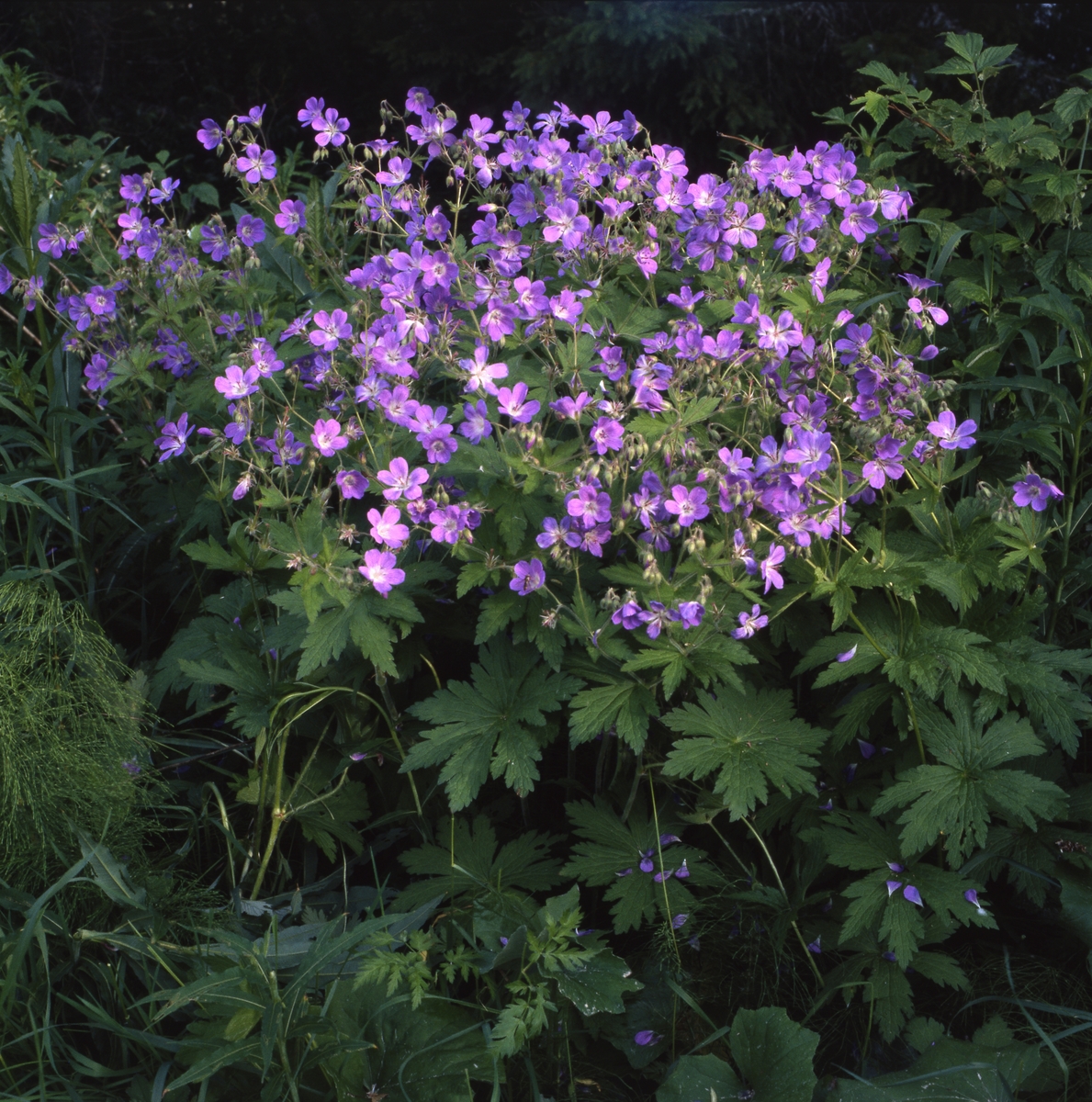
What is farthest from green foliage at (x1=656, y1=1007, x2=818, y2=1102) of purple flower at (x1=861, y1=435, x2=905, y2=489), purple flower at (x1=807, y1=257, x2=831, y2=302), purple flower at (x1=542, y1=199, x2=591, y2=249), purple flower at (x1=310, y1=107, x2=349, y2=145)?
purple flower at (x1=310, y1=107, x2=349, y2=145)

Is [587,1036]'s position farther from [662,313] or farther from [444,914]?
[662,313]

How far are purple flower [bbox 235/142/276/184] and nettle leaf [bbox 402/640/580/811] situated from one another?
1369 millimetres

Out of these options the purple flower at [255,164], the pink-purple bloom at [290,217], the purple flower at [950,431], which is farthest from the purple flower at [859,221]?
the purple flower at [255,164]

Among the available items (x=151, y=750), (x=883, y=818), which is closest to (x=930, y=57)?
(x=883, y=818)

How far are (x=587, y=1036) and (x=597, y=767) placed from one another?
52 centimetres

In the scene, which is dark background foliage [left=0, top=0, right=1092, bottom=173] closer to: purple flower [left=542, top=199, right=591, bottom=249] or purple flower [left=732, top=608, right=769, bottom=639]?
purple flower [left=542, top=199, right=591, bottom=249]

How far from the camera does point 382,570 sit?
1.94 m

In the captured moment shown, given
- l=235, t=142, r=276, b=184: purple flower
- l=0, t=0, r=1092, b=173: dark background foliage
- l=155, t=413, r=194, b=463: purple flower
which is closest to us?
l=155, t=413, r=194, b=463: purple flower

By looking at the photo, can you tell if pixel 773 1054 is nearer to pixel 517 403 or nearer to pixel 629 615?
pixel 629 615

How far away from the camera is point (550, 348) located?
6.99 feet

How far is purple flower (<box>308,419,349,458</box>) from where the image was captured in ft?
6.41

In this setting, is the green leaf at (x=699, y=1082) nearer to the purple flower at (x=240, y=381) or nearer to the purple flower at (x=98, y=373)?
the purple flower at (x=240, y=381)

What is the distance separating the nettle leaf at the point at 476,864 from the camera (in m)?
2.10

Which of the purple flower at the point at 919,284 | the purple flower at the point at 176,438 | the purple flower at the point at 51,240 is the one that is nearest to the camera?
the purple flower at the point at 176,438
